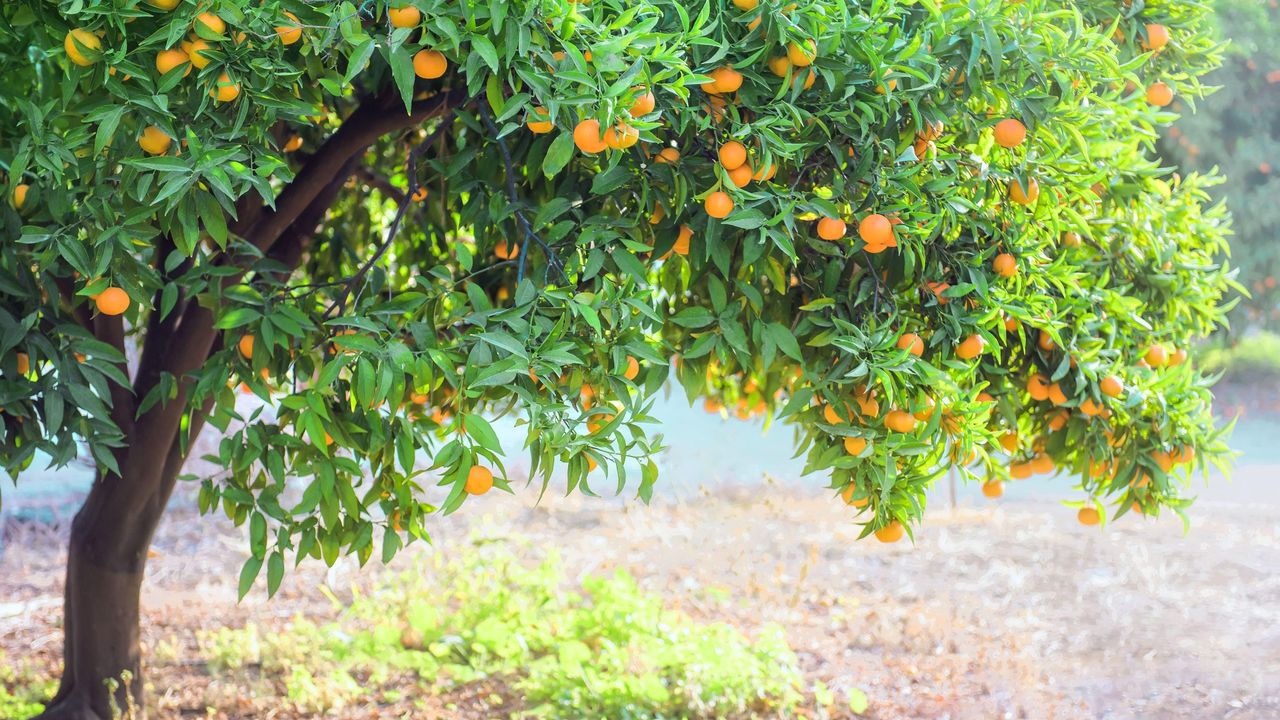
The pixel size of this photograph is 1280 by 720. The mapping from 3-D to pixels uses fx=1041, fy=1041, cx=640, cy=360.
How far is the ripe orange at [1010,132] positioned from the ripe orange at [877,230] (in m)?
0.28

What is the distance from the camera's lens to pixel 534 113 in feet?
5.09

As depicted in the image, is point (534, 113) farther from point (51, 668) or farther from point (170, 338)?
point (51, 668)

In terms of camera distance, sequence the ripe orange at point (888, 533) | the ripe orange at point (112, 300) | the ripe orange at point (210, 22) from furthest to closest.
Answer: the ripe orange at point (888, 533), the ripe orange at point (112, 300), the ripe orange at point (210, 22)

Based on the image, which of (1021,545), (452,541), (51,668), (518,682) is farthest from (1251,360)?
(51,668)

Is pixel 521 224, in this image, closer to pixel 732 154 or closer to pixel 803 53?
pixel 732 154

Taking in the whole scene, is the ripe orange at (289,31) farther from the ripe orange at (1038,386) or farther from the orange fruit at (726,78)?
the ripe orange at (1038,386)

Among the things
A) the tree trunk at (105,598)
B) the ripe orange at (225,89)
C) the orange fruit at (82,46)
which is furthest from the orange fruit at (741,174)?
the tree trunk at (105,598)

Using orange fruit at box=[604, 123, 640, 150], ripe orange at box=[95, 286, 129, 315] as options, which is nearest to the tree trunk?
ripe orange at box=[95, 286, 129, 315]

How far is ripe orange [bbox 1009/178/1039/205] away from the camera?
1916 mm

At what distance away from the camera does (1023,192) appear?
1913 mm

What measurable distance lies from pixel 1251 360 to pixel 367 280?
11.1 meters

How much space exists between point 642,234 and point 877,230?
1.44 feet

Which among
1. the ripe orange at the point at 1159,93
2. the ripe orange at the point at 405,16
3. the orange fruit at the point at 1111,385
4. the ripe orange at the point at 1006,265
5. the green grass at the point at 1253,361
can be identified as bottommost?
the orange fruit at the point at 1111,385

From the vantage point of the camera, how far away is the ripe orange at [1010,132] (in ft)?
5.89
